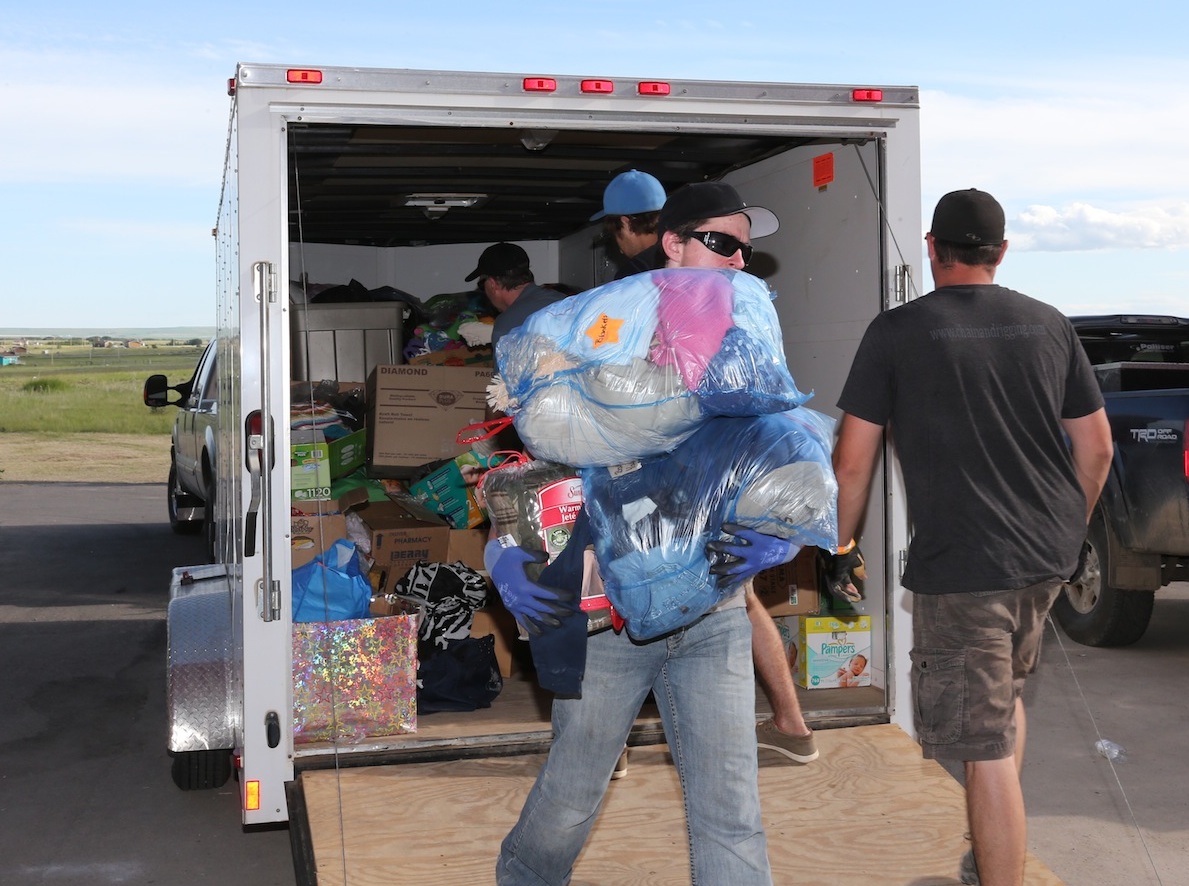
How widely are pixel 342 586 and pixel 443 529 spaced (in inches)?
61.9

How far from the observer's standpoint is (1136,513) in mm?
6777

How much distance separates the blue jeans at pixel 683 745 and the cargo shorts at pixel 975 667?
620mm

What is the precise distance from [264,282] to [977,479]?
2.22 meters

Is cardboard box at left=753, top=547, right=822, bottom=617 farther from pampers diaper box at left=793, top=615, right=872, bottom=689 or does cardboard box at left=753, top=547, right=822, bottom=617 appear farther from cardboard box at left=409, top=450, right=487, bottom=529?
cardboard box at left=409, top=450, right=487, bottom=529

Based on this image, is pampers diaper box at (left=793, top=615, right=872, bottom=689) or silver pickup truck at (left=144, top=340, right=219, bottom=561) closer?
pampers diaper box at (left=793, top=615, right=872, bottom=689)

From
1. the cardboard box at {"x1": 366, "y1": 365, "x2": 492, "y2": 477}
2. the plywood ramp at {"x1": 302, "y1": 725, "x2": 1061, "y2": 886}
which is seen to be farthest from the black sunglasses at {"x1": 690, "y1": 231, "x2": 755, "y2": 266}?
the cardboard box at {"x1": 366, "y1": 365, "x2": 492, "y2": 477}

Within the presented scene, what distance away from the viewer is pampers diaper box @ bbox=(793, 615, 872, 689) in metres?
5.36

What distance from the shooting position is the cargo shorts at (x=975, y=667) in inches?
126

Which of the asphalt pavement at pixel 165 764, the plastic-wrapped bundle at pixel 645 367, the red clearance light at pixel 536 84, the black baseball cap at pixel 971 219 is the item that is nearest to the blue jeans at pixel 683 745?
the plastic-wrapped bundle at pixel 645 367

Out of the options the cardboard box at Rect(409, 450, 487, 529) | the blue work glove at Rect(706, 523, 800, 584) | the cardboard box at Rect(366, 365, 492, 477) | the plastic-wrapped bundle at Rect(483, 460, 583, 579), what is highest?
the cardboard box at Rect(366, 365, 492, 477)

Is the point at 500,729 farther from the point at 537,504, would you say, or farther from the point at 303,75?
the point at 303,75

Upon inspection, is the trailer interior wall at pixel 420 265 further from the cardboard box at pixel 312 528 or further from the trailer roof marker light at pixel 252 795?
the trailer roof marker light at pixel 252 795

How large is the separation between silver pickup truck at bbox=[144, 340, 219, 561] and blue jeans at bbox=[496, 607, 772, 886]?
692 centimetres

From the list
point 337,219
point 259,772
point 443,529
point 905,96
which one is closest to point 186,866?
point 259,772
